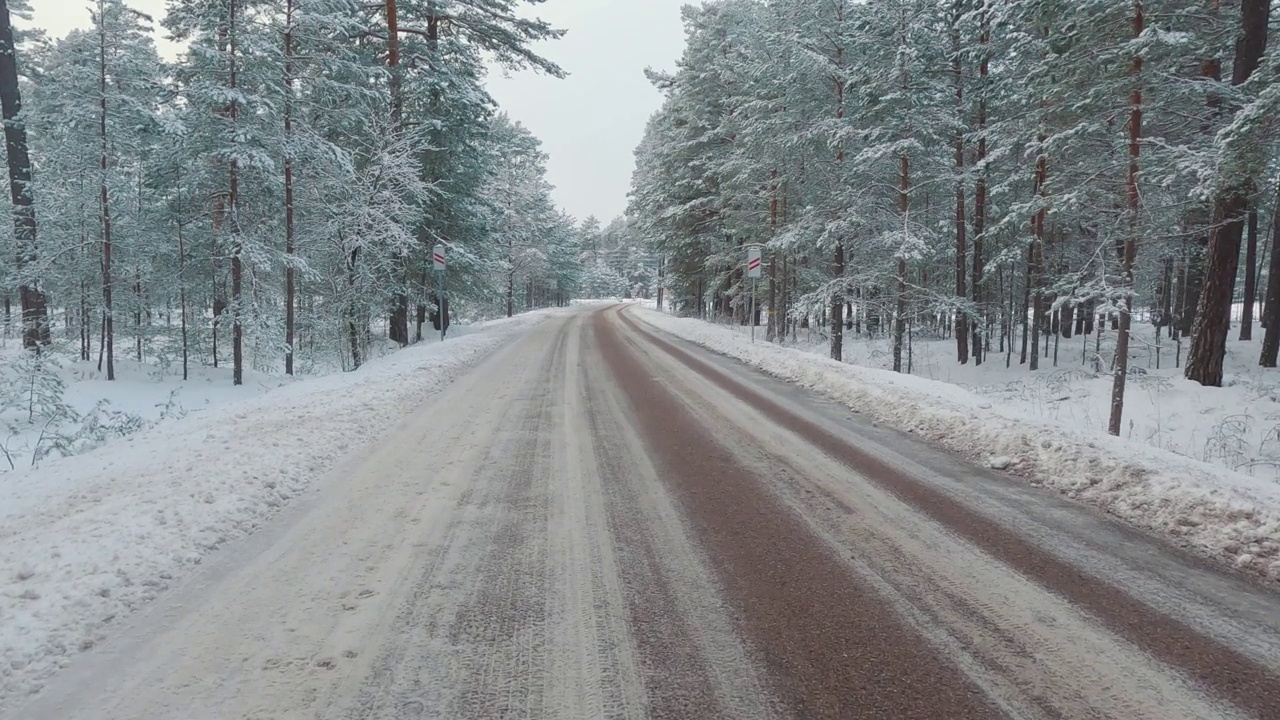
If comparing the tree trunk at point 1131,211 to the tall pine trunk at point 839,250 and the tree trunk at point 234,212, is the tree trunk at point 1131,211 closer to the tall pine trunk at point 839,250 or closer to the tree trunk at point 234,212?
the tall pine trunk at point 839,250

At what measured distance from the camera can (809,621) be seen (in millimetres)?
2773

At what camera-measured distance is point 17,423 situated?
10.5 metres

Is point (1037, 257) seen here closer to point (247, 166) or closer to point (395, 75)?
point (395, 75)

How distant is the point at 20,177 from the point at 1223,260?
87.1 ft

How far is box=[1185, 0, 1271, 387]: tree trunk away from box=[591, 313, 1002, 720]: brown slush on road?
1074 cm

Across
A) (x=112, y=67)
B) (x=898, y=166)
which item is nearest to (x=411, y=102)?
(x=112, y=67)

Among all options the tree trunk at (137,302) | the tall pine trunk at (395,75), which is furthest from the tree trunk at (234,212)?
the tree trunk at (137,302)

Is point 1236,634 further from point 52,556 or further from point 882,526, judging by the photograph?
point 52,556

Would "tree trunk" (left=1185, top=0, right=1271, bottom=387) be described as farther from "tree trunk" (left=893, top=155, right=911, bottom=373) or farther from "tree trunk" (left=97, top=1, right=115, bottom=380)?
"tree trunk" (left=97, top=1, right=115, bottom=380)

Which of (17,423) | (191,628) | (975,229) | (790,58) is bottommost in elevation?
(17,423)

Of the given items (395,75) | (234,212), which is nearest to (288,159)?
(234,212)

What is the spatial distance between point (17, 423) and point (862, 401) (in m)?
14.8

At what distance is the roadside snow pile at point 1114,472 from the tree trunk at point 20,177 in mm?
19007

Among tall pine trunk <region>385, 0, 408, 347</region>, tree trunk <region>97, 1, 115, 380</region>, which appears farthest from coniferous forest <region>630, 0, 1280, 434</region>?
tree trunk <region>97, 1, 115, 380</region>
